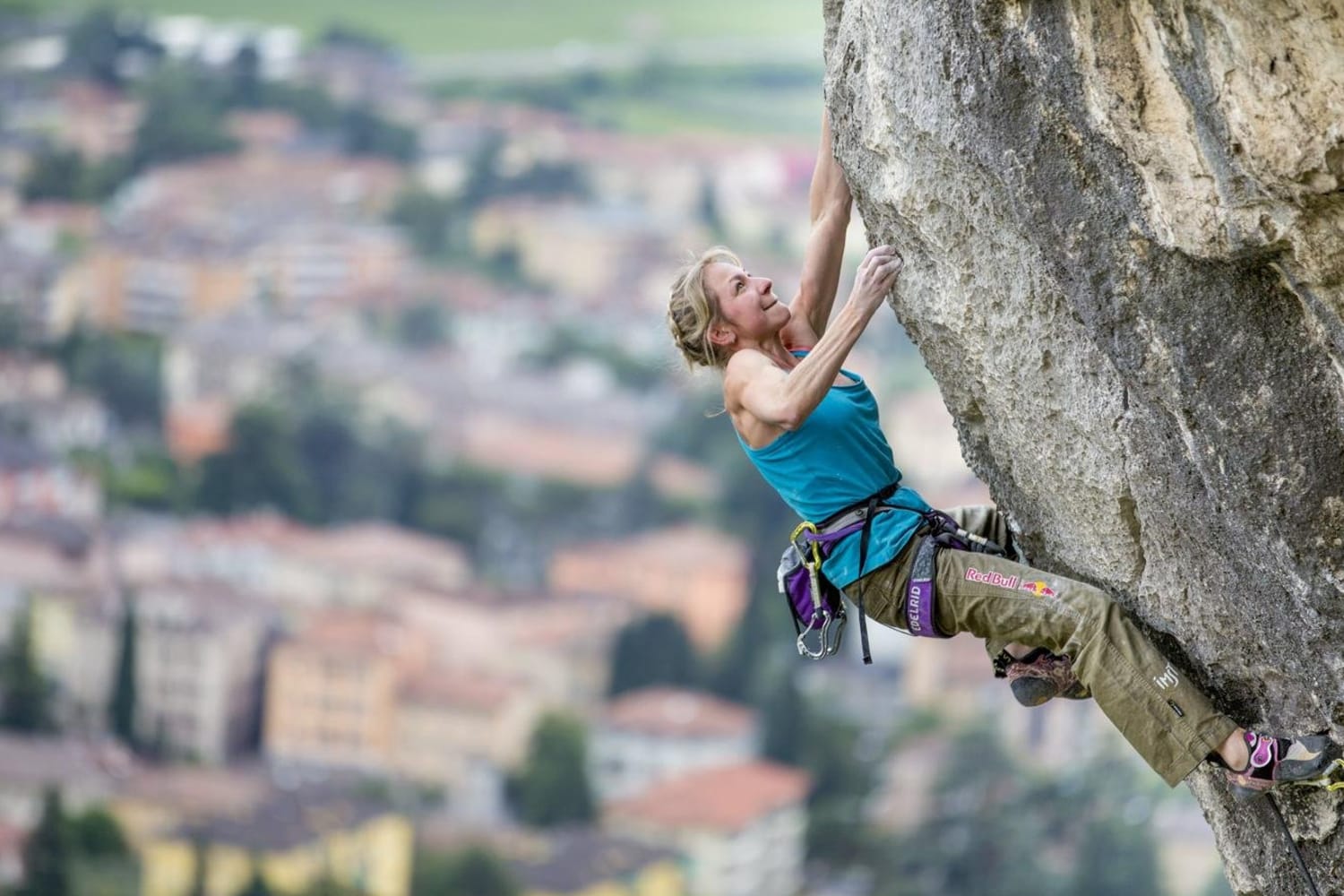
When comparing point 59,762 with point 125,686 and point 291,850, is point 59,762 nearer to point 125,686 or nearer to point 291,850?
point 125,686

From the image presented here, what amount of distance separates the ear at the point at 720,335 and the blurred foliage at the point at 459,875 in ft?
154

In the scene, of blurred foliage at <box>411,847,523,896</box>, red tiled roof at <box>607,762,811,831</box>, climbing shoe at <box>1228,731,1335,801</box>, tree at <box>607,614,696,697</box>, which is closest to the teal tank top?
climbing shoe at <box>1228,731,1335,801</box>

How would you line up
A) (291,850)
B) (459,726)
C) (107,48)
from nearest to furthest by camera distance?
(291,850) → (459,726) → (107,48)

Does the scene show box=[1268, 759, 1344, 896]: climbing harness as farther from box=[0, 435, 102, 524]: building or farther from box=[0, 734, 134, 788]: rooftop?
box=[0, 435, 102, 524]: building

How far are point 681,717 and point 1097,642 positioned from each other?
51075 millimetres

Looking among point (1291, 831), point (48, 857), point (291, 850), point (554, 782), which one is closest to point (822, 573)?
point (1291, 831)

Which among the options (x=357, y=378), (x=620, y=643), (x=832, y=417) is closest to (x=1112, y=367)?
(x=832, y=417)

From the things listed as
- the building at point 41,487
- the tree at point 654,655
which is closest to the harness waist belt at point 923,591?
the tree at point 654,655

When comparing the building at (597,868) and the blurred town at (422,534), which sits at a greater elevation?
the blurred town at (422,534)

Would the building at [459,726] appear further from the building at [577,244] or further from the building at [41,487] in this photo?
the building at [577,244]

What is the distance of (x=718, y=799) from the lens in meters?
50.5

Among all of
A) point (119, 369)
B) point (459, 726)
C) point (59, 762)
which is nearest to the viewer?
point (59, 762)

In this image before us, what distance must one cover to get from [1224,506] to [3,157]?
71.9 meters

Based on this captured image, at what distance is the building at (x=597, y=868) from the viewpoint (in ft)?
161
